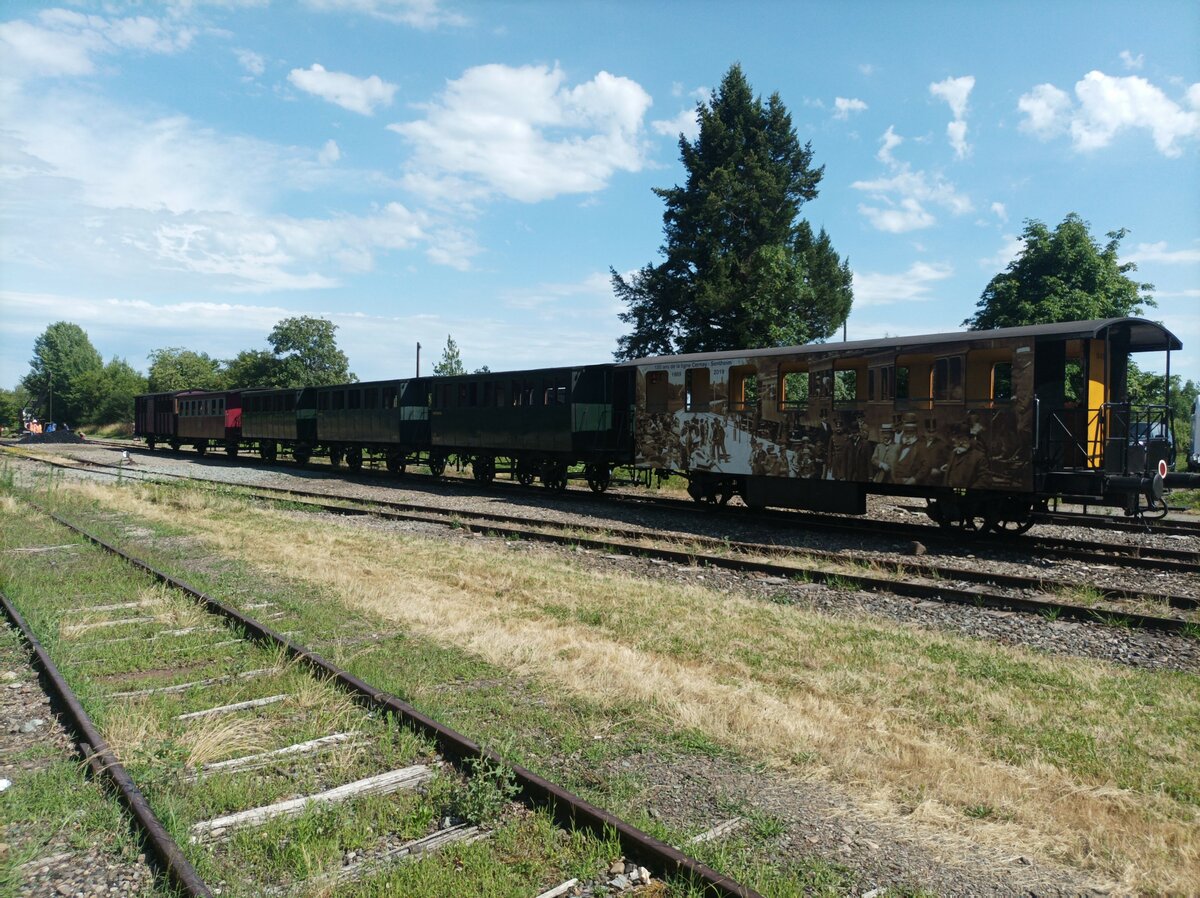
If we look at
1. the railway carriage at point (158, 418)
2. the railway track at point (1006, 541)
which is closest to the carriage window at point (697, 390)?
the railway track at point (1006, 541)

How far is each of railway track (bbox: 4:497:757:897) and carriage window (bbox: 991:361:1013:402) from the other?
10.1m

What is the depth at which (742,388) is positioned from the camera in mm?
15031

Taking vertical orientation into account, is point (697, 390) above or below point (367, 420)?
above

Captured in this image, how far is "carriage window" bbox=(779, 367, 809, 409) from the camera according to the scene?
13.8 metres

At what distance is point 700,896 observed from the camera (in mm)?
3010

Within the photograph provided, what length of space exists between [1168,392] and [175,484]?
71.6 ft

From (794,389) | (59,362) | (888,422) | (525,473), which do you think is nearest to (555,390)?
(525,473)

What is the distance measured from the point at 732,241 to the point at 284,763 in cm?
3450

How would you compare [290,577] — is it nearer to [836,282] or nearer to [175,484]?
[175,484]

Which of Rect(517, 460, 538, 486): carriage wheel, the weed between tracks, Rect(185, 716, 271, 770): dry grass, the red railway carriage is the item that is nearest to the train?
Rect(517, 460, 538, 486): carriage wheel

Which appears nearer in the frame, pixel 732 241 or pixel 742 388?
pixel 742 388

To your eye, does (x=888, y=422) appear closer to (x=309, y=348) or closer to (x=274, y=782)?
(x=274, y=782)

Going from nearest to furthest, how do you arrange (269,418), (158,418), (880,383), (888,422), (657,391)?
(888,422) < (880,383) < (657,391) < (269,418) < (158,418)

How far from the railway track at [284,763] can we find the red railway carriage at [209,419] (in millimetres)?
29414
